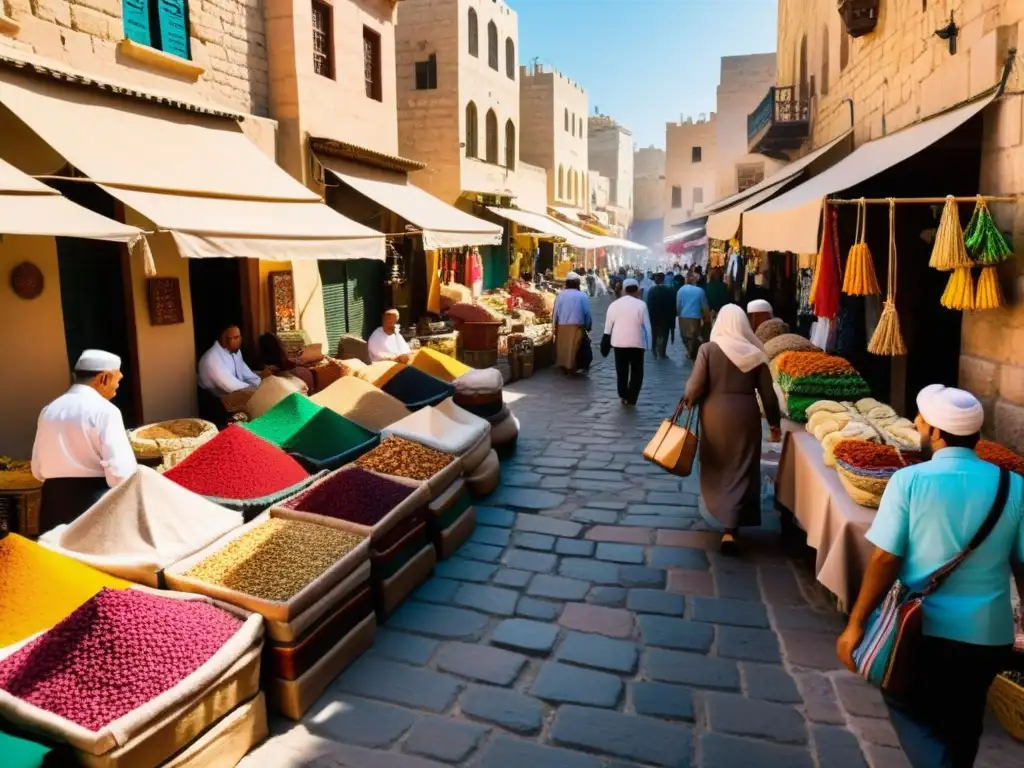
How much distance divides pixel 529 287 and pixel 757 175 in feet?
48.9

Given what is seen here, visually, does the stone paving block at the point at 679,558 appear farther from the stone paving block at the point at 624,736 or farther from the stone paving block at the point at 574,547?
the stone paving block at the point at 624,736

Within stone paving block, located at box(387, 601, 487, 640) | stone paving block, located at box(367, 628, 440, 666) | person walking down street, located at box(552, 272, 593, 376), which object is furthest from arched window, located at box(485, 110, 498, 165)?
stone paving block, located at box(367, 628, 440, 666)

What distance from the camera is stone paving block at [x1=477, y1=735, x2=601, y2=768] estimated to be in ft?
10.5

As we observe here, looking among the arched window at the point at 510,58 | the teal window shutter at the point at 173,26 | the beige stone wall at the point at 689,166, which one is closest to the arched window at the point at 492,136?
the arched window at the point at 510,58

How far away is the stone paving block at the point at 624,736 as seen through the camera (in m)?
3.26

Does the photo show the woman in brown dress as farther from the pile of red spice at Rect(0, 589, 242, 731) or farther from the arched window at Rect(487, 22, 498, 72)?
the arched window at Rect(487, 22, 498, 72)

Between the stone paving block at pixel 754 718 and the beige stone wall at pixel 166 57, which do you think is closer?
the stone paving block at pixel 754 718

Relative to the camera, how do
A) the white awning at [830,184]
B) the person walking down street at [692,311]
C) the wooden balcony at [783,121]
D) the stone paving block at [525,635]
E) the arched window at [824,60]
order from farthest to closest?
the person walking down street at [692,311], the wooden balcony at [783,121], the arched window at [824,60], the white awning at [830,184], the stone paving block at [525,635]

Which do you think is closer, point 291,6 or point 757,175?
point 291,6

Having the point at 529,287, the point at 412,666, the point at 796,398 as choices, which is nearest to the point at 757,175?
the point at 529,287

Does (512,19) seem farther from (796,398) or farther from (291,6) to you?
(796,398)

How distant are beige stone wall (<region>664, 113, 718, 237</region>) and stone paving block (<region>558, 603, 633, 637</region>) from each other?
4534cm

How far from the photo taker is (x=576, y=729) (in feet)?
11.3

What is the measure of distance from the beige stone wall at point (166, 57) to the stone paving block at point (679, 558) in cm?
634
